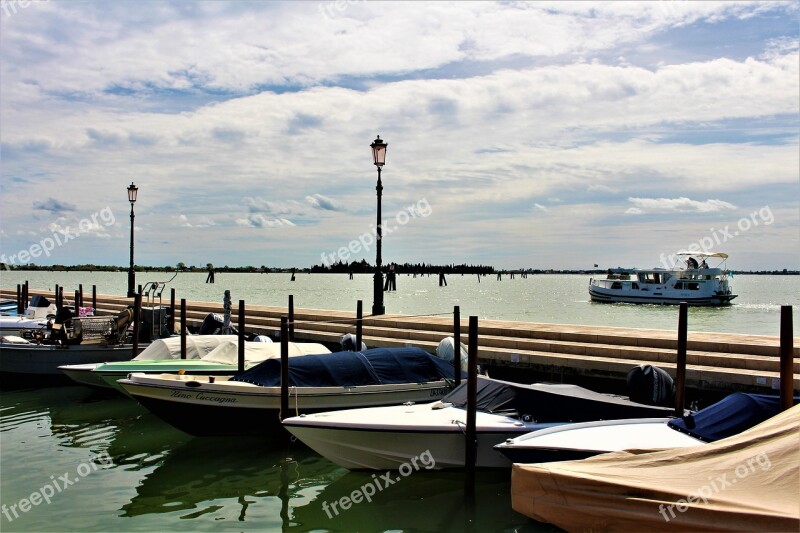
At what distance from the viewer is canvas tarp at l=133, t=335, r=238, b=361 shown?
17641 mm

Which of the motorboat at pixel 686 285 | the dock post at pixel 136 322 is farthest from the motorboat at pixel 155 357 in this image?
the motorboat at pixel 686 285

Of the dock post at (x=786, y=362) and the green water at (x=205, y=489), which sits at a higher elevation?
the dock post at (x=786, y=362)

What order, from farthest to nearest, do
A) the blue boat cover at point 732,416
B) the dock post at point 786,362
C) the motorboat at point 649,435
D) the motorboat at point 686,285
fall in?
the motorboat at point 686,285 < the dock post at point 786,362 < the motorboat at point 649,435 < the blue boat cover at point 732,416

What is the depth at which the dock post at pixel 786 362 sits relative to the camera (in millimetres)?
10250

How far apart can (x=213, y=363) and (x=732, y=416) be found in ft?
38.2

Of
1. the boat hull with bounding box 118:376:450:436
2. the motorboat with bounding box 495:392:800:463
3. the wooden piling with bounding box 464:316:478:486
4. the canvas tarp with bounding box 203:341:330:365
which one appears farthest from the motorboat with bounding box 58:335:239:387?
the motorboat with bounding box 495:392:800:463

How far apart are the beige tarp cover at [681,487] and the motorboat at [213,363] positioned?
30.4 feet

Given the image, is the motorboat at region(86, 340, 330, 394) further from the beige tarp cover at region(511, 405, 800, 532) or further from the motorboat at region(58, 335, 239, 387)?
the beige tarp cover at region(511, 405, 800, 532)

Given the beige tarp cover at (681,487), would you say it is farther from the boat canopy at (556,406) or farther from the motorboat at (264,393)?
the motorboat at (264,393)

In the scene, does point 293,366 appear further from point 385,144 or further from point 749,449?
point 385,144

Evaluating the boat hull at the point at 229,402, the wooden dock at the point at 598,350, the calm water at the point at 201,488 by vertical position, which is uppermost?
the wooden dock at the point at 598,350

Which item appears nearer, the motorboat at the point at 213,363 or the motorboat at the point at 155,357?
the motorboat at the point at 213,363

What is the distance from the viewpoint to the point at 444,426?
36.9ft

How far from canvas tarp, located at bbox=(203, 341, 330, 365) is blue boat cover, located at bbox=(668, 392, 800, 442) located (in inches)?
361
